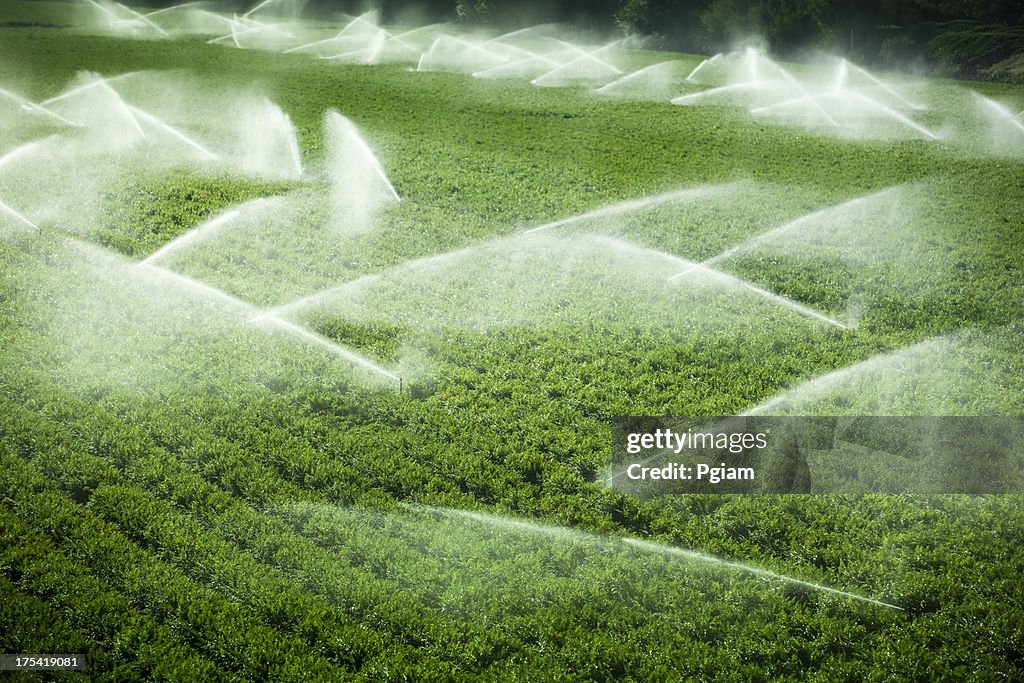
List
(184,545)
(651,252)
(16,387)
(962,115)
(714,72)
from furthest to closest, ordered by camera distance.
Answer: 1. (714,72)
2. (962,115)
3. (651,252)
4. (16,387)
5. (184,545)

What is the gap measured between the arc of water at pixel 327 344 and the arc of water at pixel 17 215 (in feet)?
13.3

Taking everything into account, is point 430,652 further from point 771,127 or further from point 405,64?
point 405,64

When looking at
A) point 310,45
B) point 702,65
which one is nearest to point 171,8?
point 310,45

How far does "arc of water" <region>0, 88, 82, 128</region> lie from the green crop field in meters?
2.41

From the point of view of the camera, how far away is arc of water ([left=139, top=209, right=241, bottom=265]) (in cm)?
876

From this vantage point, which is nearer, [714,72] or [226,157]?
[226,157]

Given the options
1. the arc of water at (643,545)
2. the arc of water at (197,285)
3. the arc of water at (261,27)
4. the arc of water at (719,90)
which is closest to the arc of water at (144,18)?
the arc of water at (261,27)

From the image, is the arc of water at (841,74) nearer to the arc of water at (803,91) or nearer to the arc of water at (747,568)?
the arc of water at (803,91)

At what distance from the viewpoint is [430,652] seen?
381 cm

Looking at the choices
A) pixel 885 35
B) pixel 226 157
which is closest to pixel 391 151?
pixel 226 157

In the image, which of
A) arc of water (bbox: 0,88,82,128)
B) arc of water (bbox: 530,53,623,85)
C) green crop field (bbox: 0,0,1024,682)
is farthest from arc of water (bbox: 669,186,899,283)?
arc of water (bbox: 530,53,623,85)

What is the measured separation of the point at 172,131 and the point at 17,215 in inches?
239

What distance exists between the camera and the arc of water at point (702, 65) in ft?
82.0

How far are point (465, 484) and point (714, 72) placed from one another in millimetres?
24013
